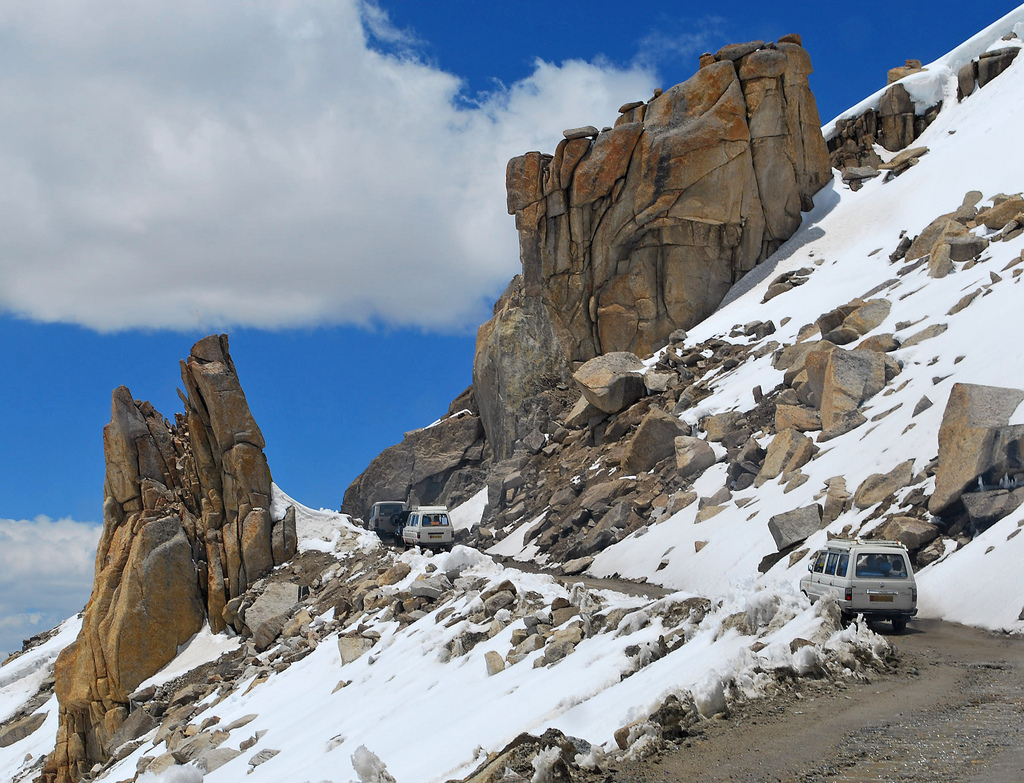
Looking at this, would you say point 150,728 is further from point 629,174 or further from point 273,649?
point 629,174

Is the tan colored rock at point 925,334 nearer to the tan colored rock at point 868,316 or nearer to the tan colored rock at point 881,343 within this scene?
the tan colored rock at point 881,343

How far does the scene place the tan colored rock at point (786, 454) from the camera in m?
24.0

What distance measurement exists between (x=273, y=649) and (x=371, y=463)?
33515mm

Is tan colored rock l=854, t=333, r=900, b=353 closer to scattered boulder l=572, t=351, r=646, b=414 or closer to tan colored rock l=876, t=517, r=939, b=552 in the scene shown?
tan colored rock l=876, t=517, r=939, b=552

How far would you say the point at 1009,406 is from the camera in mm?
18594

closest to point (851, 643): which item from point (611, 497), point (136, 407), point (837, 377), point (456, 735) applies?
point (456, 735)

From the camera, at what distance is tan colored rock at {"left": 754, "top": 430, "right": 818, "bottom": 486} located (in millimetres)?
23984

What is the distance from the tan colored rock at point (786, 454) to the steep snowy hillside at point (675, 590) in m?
0.10

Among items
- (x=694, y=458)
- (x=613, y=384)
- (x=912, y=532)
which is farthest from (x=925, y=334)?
(x=613, y=384)

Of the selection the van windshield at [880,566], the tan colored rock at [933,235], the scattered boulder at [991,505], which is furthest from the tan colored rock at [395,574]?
the tan colored rock at [933,235]

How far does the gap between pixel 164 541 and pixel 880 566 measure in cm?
2510

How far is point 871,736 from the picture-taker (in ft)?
25.9

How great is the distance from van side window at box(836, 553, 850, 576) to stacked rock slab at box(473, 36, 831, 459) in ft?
106

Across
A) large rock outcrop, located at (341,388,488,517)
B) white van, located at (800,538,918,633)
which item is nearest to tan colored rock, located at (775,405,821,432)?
white van, located at (800,538,918,633)
